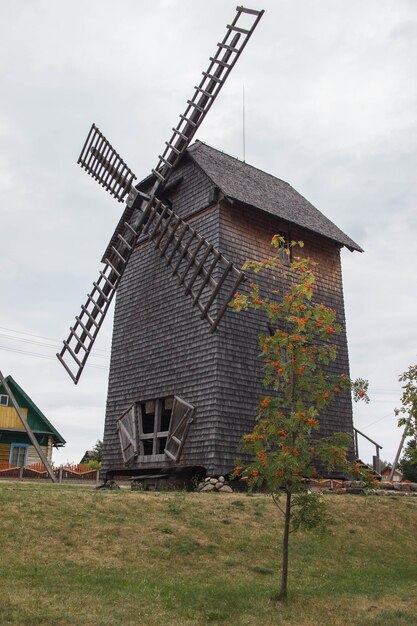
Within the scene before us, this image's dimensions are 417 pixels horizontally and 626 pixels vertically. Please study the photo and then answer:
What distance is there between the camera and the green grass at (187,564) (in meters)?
8.48

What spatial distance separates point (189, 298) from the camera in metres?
21.0

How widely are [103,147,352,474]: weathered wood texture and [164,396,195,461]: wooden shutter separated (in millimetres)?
204

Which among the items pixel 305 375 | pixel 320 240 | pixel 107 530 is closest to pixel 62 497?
pixel 107 530

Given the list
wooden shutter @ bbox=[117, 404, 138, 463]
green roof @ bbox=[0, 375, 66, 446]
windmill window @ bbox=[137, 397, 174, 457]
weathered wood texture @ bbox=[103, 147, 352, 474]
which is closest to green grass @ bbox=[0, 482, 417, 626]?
weathered wood texture @ bbox=[103, 147, 352, 474]

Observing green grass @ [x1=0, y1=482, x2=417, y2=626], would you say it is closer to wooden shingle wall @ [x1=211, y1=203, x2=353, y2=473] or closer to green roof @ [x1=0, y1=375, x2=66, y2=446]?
wooden shingle wall @ [x1=211, y1=203, x2=353, y2=473]

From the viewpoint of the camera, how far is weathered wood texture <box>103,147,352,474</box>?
1900cm

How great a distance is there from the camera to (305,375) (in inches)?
410

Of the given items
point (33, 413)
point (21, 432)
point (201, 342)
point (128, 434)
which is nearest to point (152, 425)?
point (128, 434)

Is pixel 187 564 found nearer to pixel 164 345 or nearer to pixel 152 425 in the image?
pixel 164 345

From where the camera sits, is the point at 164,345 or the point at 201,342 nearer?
the point at 201,342

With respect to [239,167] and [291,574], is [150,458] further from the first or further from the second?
[239,167]

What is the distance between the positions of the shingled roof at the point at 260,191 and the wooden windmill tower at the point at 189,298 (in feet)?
0.28

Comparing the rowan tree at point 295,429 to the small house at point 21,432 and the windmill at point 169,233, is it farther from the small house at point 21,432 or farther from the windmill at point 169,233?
the small house at point 21,432

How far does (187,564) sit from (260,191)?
15.7m
